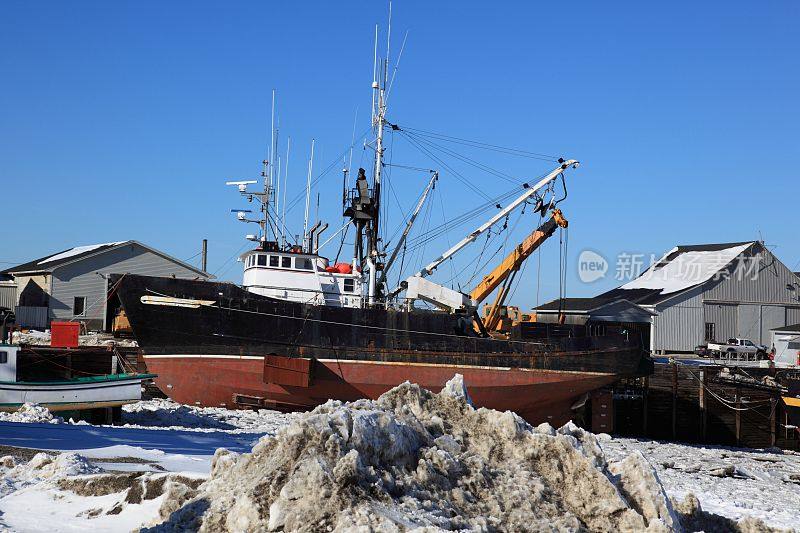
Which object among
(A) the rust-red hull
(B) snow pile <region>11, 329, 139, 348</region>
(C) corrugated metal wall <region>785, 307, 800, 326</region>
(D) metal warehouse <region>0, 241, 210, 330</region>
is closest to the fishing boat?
(A) the rust-red hull

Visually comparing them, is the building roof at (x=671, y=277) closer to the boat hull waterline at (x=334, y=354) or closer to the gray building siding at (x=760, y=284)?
the gray building siding at (x=760, y=284)

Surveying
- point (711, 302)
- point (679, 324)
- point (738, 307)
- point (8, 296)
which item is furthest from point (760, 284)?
point (8, 296)

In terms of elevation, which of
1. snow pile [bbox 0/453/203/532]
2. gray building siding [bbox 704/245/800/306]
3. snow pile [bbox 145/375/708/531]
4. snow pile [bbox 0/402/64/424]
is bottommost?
snow pile [bbox 0/402/64/424]

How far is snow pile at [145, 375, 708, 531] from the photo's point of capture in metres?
5.85

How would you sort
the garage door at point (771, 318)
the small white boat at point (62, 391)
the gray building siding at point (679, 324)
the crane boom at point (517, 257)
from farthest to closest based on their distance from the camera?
1. the garage door at point (771, 318)
2. the gray building siding at point (679, 324)
3. the crane boom at point (517, 257)
4. the small white boat at point (62, 391)

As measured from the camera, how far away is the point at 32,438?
11.6 meters

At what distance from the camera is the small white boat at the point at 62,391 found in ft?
52.5

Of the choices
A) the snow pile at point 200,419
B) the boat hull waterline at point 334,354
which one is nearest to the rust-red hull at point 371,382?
the boat hull waterline at point 334,354

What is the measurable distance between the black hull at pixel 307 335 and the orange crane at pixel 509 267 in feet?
10.5

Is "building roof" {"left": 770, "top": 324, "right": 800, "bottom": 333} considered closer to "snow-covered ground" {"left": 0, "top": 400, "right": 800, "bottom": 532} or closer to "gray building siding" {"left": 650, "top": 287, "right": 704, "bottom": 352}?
"gray building siding" {"left": 650, "top": 287, "right": 704, "bottom": 352}

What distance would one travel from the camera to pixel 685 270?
45.3 metres

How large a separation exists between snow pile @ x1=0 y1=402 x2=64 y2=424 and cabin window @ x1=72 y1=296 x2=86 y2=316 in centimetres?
2514

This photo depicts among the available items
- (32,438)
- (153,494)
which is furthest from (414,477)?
(32,438)

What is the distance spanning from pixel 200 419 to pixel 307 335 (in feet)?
15.8
